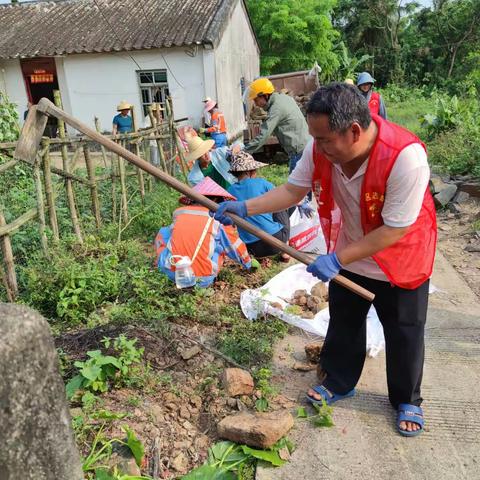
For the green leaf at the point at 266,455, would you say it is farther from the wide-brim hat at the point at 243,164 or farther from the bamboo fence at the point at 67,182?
the wide-brim hat at the point at 243,164

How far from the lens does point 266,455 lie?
2.31 m

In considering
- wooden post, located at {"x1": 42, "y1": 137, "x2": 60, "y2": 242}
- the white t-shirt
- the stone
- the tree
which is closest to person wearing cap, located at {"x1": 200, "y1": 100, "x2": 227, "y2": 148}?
wooden post, located at {"x1": 42, "y1": 137, "x2": 60, "y2": 242}

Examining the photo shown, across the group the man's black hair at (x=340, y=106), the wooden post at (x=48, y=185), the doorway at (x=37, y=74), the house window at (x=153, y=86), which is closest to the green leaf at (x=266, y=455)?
the man's black hair at (x=340, y=106)

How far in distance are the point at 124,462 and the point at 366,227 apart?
1.53 meters

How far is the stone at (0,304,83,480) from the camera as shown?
3.19 ft

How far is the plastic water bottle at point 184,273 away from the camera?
3.78 m

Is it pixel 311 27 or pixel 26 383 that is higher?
pixel 311 27

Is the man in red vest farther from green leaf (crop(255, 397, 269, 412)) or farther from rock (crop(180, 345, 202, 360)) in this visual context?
rock (crop(180, 345, 202, 360))

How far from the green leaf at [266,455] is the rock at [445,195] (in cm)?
512

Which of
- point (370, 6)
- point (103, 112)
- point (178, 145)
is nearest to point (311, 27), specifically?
point (370, 6)

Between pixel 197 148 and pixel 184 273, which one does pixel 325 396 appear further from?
pixel 197 148

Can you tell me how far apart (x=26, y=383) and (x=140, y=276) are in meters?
3.01

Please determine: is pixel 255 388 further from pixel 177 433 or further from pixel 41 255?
pixel 41 255

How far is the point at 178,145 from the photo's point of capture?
26.1 feet
